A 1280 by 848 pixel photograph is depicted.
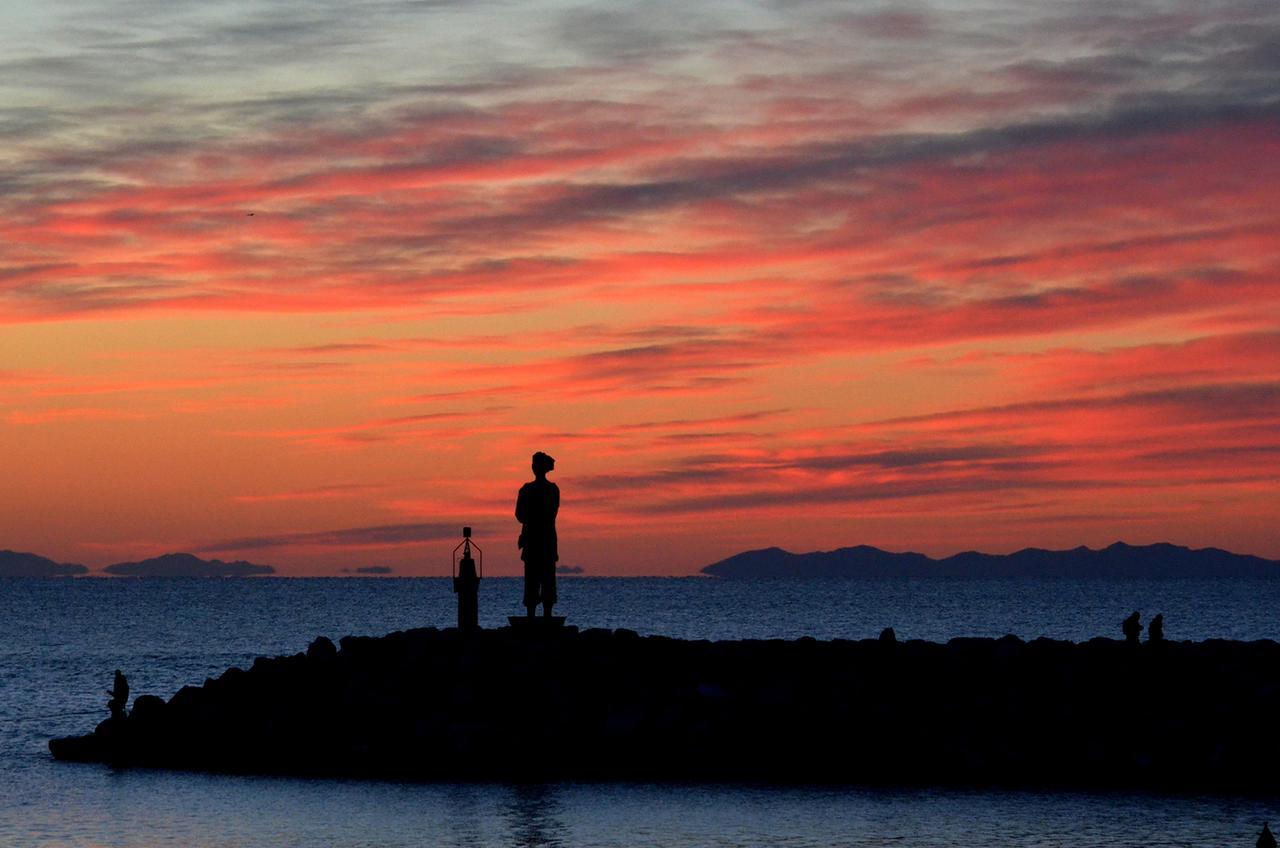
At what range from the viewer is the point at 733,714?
31.4 meters

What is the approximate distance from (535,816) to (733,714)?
21.4ft

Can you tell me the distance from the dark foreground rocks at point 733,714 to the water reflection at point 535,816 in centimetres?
183

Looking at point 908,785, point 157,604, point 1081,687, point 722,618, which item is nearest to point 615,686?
point 908,785

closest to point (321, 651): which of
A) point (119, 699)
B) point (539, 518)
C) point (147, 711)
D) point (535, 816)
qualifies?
point (147, 711)

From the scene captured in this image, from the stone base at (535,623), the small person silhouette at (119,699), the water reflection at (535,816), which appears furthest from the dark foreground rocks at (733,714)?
the water reflection at (535,816)

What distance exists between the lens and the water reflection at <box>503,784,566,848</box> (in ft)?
77.9

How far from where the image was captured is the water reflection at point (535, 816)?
23.7 m

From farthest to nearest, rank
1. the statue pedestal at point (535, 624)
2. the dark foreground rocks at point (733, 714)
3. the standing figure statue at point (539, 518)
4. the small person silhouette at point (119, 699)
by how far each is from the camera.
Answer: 1. the small person silhouette at point (119, 699)
2. the statue pedestal at point (535, 624)
3. the standing figure statue at point (539, 518)
4. the dark foreground rocks at point (733, 714)

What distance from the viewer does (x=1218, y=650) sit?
115 ft

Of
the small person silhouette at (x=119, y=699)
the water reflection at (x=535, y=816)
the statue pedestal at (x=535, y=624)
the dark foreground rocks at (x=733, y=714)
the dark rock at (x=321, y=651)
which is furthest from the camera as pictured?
the dark rock at (x=321, y=651)

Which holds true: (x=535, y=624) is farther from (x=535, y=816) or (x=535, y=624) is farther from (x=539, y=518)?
(x=535, y=816)

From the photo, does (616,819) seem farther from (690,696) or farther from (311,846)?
(690,696)

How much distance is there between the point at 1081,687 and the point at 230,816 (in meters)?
15.3

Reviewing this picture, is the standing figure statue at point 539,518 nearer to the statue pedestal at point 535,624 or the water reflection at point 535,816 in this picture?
the statue pedestal at point 535,624
